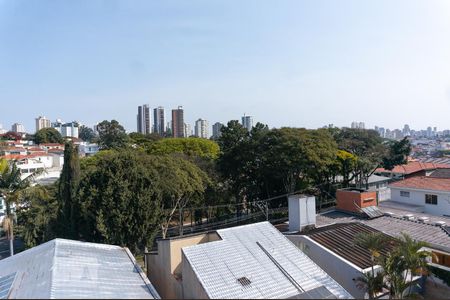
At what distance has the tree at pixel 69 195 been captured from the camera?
65.6 feet

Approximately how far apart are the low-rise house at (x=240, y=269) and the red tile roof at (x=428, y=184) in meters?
20.4

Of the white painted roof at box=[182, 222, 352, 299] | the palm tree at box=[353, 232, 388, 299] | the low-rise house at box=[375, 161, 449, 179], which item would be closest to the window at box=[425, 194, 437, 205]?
the palm tree at box=[353, 232, 388, 299]

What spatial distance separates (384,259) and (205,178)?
60.8 feet

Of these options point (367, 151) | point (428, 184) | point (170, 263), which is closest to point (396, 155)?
point (367, 151)

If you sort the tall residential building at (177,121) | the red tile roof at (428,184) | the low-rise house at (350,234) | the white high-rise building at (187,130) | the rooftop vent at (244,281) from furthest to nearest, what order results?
the white high-rise building at (187,130), the tall residential building at (177,121), the red tile roof at (428,184), the low-rise house at (350,234), the rooftop vent at (244,281)

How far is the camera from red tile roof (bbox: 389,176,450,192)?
27.2 metres

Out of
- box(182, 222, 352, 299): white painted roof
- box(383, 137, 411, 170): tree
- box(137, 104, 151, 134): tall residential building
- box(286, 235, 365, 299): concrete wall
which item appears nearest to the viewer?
box(182, 222, 352, 299): white painted roof

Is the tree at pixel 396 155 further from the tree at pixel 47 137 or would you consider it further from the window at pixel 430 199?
the tree at pixel 47 137

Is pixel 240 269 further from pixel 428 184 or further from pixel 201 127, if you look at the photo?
pixel 201 127

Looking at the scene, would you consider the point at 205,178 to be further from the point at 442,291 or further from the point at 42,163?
the point at 42,163

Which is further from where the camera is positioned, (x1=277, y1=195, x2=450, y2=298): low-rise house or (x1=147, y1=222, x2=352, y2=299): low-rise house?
(x1=277, y1=195, x2=450, y2=298): low-rise house

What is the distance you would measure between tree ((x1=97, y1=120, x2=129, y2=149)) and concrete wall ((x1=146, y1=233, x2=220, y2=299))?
55.8 metres

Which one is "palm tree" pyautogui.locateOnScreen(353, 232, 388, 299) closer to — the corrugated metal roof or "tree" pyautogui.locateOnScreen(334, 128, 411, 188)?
Result: the corrugated metal roof

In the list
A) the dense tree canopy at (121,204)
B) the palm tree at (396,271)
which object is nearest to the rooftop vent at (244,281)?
the palm tree at (396,271)
